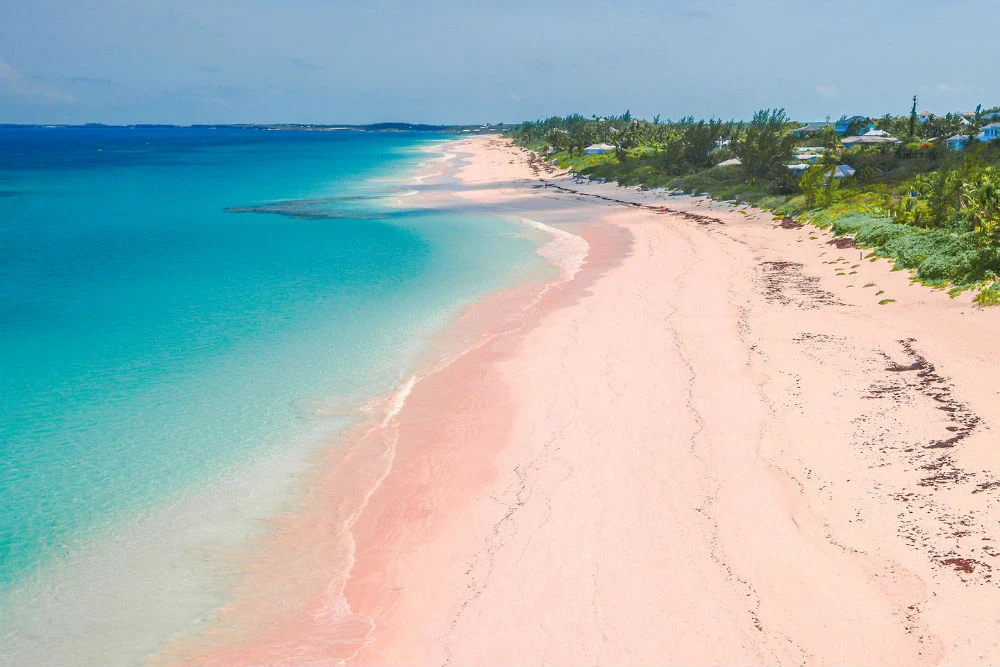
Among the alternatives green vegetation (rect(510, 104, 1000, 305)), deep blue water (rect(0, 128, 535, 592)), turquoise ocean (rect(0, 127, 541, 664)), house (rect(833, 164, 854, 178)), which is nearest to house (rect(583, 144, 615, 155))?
green vegetation (rect(510, 104, 1000, 305))

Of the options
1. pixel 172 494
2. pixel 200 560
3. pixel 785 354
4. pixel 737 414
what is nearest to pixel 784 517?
pixel 737 414

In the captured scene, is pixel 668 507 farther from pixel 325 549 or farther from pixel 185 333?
pixel 185 333

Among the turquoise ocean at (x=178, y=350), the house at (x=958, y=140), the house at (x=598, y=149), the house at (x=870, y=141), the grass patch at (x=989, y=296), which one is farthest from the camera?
the house at (x=598, y=149)

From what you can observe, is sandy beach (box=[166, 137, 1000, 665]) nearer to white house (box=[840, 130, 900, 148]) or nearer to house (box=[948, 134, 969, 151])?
house (box=[948, 134, 969, 151])

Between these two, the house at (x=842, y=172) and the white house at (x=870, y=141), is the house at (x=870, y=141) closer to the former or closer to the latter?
the white house at (x=870, y=141)

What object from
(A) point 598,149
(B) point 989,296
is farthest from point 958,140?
(B) point 989,296

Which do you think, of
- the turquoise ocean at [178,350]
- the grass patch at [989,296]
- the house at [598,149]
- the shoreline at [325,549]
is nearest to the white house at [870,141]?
the house at [598,149]
